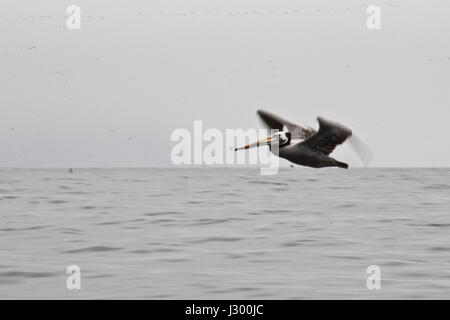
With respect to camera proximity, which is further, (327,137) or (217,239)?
(327,137)

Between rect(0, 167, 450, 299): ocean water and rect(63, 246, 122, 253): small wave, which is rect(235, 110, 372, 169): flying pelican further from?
rect(63, 246, 122, 253): small wave

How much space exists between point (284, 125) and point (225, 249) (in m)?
8.79

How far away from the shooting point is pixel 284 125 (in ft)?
85.8

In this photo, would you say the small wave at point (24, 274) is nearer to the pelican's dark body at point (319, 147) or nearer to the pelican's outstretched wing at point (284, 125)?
the pelican's dark body at point (319, 147)

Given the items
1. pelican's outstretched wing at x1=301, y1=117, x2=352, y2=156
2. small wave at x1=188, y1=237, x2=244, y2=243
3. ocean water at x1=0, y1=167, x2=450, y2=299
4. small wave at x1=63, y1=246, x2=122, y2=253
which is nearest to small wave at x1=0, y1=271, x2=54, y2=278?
ocean water at x1=0, y1=167, x2=450, y2=299

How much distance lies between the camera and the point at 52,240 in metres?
19.3

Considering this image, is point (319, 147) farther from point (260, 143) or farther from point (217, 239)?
point (217, 239)

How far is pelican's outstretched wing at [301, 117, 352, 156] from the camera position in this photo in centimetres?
2245

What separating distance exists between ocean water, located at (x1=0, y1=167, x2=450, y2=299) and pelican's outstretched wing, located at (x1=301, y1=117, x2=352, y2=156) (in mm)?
1974

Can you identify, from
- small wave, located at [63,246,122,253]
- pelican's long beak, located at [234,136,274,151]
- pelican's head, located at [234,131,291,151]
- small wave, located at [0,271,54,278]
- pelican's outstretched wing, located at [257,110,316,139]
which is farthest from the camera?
pelican's outstretched wing, located at [257,110,316,139]

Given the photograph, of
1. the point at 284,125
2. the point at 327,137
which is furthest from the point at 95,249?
the point at 284,125

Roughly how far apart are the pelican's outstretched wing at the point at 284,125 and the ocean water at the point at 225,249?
2304 mm
